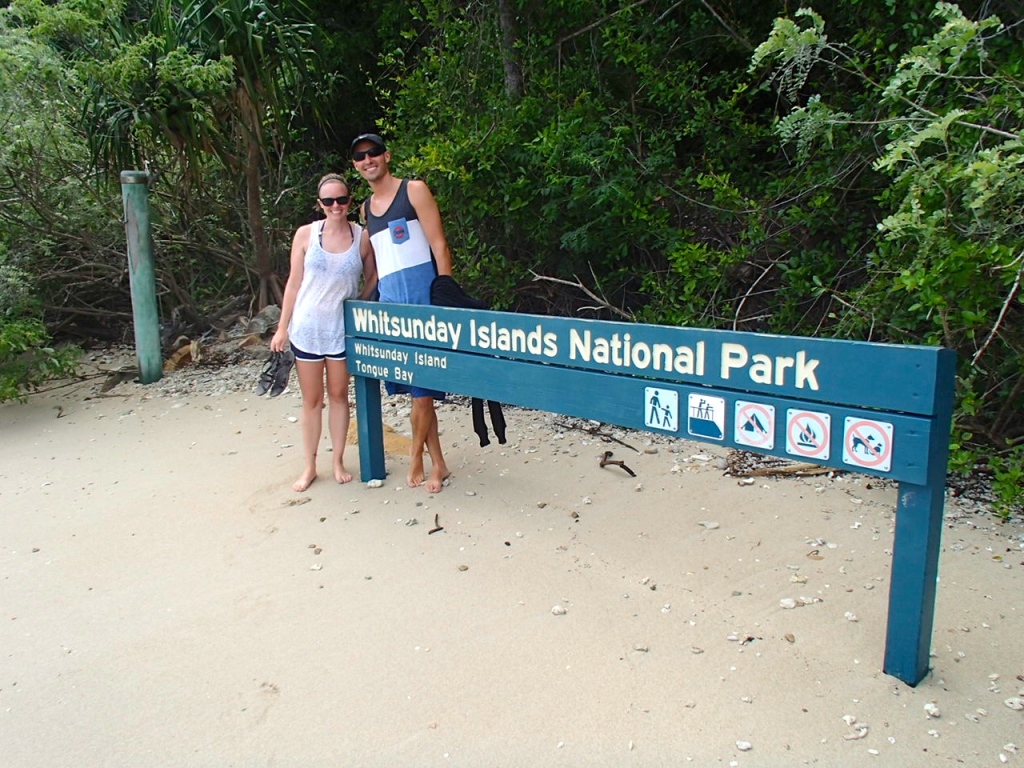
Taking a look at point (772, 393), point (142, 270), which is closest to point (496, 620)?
point (772, 393)

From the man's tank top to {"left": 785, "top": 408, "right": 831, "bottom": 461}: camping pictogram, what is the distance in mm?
2025

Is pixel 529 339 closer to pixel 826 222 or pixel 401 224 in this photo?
pixel 401 224

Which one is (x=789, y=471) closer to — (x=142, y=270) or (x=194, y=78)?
(x=194, y=78)

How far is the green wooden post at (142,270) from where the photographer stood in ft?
22.2

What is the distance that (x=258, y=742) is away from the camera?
241cm

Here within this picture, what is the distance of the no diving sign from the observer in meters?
2.36

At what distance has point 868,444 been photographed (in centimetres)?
239

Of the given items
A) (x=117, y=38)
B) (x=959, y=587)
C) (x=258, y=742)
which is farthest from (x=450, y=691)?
(x=117, y=38)

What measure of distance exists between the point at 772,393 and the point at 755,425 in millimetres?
117

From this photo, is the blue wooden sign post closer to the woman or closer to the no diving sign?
the no diving sign

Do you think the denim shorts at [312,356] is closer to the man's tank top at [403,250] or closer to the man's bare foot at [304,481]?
the man's tank top at [403,250]

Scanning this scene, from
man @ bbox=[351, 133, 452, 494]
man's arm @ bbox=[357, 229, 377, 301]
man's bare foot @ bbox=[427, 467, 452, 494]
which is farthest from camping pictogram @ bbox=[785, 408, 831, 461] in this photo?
man's arm @ bbox=[357, 229, 377, 301]

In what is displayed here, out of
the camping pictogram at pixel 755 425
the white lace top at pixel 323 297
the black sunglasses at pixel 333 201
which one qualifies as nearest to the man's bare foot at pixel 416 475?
the white lace top at pixel 323 297

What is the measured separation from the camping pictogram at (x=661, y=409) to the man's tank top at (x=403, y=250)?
1490 mm
